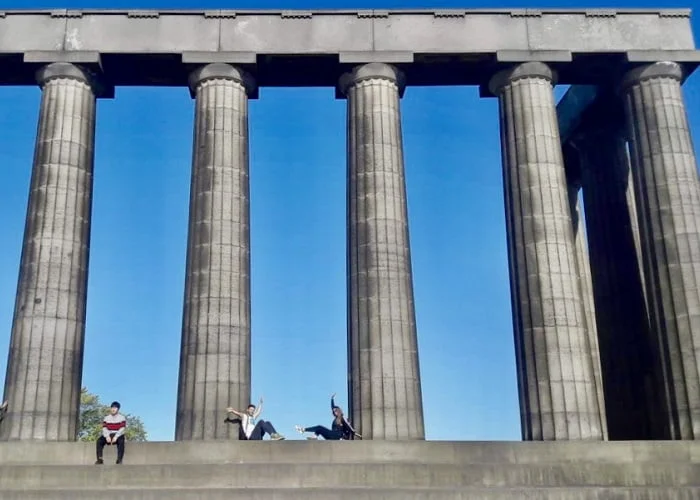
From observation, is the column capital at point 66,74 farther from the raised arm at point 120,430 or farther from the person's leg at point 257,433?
the person's leg at point 257,433

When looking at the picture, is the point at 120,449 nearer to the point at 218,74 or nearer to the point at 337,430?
the point at 337,430

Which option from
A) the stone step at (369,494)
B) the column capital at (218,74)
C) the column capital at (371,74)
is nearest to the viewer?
the stone step at (369,494)

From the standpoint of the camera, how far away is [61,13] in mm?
46062

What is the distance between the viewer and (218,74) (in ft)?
148

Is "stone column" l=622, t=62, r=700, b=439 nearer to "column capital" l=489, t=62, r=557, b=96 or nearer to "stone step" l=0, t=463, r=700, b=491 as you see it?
"column capital" l=489, t=62, r=557, b=96

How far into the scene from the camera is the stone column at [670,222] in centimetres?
4012

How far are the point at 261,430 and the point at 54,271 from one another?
12.3m

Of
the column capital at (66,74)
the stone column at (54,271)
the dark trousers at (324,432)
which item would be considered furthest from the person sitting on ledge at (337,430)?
the column capital at (66,74)

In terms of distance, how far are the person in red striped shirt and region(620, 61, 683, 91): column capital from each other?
30.7m

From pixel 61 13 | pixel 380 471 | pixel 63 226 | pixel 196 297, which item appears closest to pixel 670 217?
pixel 380 471

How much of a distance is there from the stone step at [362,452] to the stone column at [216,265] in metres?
3.19

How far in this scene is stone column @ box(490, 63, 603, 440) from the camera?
38.8 m

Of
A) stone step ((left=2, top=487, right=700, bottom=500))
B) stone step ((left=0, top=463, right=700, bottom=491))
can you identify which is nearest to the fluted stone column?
stone step ((left=0, top=463, right=700, bottom=491))

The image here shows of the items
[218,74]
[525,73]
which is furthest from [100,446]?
[525,73]
